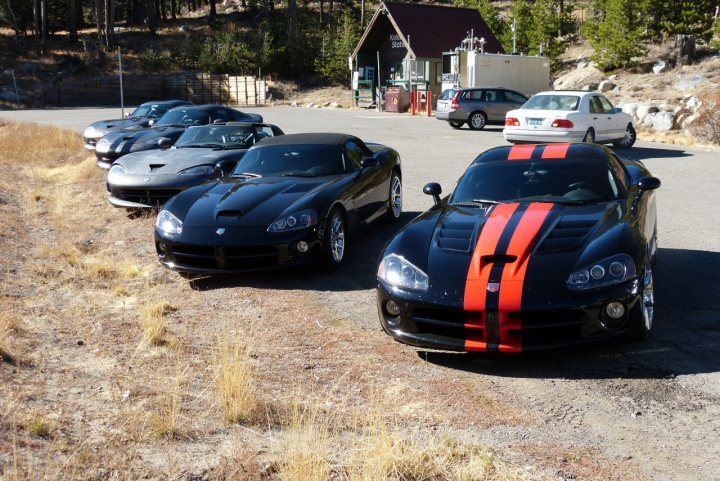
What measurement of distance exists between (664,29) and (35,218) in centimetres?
3820

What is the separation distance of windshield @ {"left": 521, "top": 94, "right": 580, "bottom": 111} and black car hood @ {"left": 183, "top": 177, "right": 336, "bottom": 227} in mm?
11807

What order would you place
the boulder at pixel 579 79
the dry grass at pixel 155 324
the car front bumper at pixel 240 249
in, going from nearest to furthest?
the dry grass at pixel 155 324, the car front bumper at pixel 240 249, the boulder at pixel 579 79

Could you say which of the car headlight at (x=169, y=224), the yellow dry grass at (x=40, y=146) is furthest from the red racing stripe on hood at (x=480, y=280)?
the yellow dry grass at (x=40, y=146)

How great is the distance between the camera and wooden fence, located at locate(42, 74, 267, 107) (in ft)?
187

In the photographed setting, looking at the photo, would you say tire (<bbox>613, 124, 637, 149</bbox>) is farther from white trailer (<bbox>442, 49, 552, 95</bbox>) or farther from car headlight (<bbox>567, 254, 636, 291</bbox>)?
car headlight (<bbox>567, 254, 636, 291</bbox>)

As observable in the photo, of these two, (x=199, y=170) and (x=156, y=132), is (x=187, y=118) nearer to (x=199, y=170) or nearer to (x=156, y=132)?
(x=156, y=132)

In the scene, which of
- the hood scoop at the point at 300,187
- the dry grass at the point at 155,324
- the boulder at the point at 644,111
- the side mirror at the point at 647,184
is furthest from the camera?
the boulder at the point at 644,111

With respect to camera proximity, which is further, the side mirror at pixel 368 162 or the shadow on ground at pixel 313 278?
the side mirror at pixel 368 162

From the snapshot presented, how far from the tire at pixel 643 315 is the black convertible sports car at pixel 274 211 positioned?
11.2 ft

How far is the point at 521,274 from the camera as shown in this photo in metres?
5.36

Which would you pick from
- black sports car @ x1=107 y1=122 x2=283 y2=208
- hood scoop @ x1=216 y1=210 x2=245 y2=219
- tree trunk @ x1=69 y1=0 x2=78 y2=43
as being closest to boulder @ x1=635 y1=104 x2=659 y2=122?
black sports car @ x1=107 y1=122 x2=283 y2=208

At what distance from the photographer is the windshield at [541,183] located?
22.0 feet

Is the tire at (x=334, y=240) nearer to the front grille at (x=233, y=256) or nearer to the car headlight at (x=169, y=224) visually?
the front grille at (x=233, y=256)

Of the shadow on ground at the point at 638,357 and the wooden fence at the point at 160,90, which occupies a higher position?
the wooden fence at the point at 160,90
